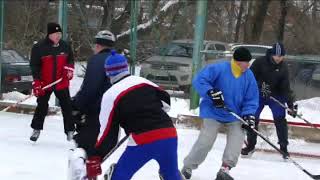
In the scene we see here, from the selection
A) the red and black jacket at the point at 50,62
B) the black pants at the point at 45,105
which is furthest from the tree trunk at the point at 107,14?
the black pants at the point at 45,105

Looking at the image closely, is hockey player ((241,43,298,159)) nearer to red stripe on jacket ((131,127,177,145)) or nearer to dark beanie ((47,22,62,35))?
dark beanie ((47,22,62,35))

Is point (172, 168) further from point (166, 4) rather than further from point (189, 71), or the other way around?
point (166, 4)

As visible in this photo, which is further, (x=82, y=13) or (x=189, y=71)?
(x=82, y=13)

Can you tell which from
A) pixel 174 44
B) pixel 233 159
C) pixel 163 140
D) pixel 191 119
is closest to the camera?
pixel 163 140

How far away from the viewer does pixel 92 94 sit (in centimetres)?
547

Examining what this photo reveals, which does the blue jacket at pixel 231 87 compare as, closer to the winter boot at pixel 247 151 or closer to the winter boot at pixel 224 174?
the winter boot at pixel 224 174

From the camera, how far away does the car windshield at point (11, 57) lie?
11.7 metres

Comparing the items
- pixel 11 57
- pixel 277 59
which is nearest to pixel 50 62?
pixel 277 59

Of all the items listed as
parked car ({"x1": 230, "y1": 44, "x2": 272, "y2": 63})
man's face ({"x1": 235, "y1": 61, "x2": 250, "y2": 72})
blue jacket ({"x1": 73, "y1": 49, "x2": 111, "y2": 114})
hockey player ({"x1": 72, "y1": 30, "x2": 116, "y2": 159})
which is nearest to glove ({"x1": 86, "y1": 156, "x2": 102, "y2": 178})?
hockey player ({"x1": 72, "y1": 30, "x2": 116, "y2": 159})

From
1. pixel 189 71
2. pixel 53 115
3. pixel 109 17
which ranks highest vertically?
pixel 109 17

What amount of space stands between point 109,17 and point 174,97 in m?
1.81

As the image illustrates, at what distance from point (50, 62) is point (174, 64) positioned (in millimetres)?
2907

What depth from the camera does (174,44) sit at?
10500 mm

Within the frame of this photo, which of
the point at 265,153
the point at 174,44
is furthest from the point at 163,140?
the point at 174,44
